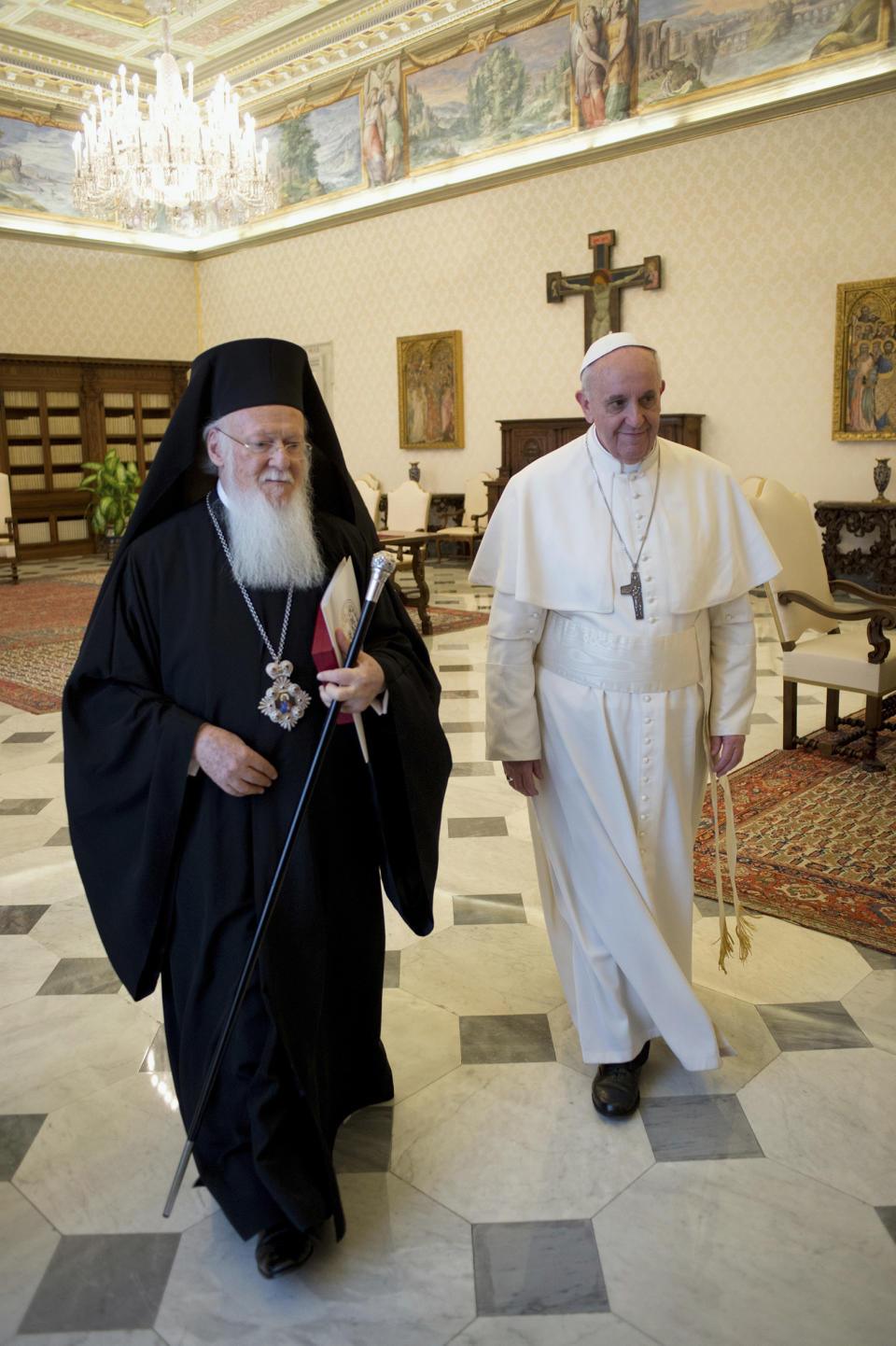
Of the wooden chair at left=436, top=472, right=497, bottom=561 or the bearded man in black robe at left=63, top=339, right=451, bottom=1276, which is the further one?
the wooden chair at left=436, top=472, right=497, bottom=561

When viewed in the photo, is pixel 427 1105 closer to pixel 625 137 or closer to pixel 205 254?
pixel 625 137

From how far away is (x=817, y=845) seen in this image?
4.39 metres

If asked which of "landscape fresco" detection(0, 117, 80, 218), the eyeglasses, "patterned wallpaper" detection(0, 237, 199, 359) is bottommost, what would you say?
the eyeglasses

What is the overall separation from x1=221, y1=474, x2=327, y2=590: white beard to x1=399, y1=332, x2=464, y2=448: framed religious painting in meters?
12.6

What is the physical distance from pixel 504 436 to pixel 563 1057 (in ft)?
36.1

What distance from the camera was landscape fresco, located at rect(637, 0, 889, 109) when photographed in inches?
392

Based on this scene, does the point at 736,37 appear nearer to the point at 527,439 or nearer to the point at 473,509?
the point at 527,439

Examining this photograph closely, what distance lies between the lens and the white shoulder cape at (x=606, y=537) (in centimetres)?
260

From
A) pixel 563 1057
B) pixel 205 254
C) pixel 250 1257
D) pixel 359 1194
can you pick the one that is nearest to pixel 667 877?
pixel 563 1057

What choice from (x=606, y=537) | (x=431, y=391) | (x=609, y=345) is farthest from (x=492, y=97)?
(x=606, y=537)

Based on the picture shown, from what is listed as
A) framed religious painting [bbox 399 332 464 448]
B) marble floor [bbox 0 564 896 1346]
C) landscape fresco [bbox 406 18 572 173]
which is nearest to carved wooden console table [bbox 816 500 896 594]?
framed religious painting [bbox 399 332 464 448]

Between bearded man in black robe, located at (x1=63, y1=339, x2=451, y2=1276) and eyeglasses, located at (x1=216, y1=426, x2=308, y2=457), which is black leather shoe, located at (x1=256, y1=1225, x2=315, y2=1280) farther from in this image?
eyeglasses, located at (x1=216, y1=426, x2=308, y2=457)

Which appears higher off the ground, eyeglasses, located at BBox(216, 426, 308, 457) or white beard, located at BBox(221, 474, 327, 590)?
eyeglasses, located at BBox(216, 426, 308, 457)

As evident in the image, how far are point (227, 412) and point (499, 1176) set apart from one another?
1.85 meters
